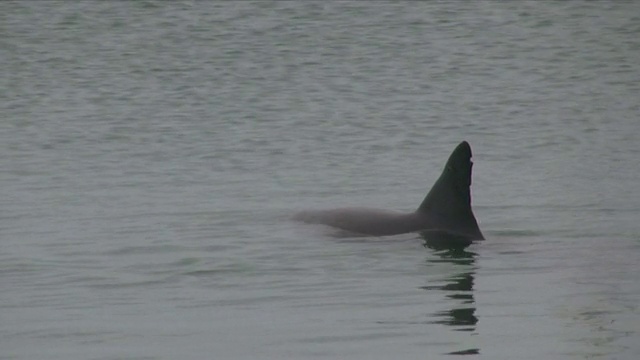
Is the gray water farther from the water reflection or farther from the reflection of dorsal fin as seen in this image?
the reflection of dorsal fin

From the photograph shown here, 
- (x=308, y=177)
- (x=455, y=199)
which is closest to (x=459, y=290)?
(x=455, y=199)

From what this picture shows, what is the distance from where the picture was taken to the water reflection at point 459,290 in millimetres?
10914

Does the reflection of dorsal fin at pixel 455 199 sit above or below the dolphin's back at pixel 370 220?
above

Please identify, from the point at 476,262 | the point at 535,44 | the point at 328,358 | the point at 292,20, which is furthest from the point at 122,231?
the point at 292,20

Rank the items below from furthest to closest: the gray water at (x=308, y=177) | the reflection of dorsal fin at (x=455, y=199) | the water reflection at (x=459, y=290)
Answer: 1. the reflection of dorsal fin at (x=455, y=199)
2. the gray water at (x=308, y=177)
3. the water reflection at (x=459, y=290)

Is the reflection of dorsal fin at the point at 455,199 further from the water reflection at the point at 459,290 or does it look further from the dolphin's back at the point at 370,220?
the water reflection at the point at 459,290

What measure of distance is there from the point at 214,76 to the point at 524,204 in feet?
51.3

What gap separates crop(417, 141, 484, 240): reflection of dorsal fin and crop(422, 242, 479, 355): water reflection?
0.39 metres

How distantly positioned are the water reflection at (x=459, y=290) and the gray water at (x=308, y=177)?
0.04 m

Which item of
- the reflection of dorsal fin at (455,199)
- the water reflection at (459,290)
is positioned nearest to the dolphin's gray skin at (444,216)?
the reflection of dorsal fin at (455,199)

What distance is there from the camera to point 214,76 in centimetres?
3219

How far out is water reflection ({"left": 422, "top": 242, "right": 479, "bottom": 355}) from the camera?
1091cm

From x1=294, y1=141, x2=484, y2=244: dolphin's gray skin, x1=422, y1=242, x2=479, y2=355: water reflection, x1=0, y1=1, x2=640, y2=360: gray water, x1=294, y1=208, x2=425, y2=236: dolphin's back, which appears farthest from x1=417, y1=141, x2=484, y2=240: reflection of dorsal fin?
x1=422, y1=242, x2=479, y2=355: water reflection

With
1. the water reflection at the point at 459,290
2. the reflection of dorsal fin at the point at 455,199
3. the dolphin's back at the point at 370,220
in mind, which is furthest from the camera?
the dolphin's back at the point at 370,220
